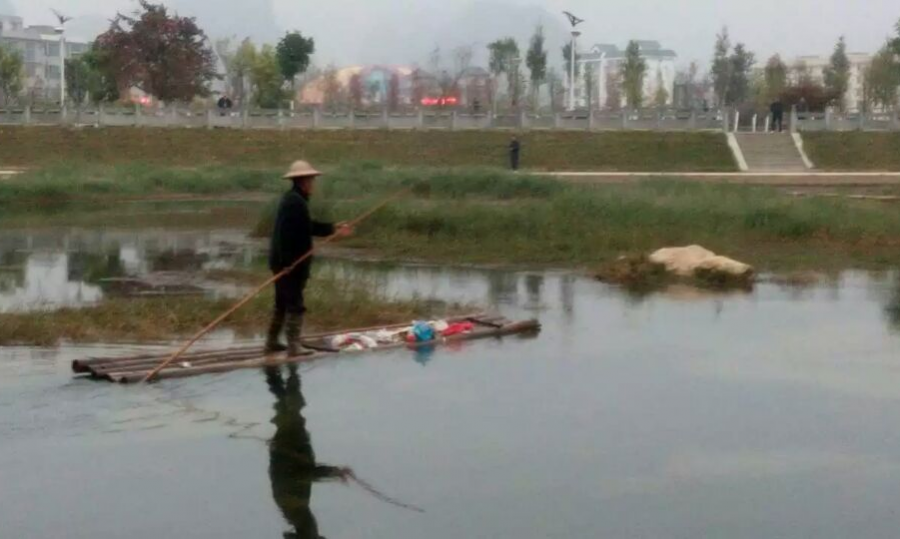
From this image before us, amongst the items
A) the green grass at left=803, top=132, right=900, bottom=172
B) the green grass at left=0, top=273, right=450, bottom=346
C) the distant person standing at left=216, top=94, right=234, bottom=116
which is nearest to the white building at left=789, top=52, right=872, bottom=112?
the green grass at left=803, top=132, right=900, bottom=172

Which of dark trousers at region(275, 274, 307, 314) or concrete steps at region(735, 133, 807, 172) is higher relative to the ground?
concrete steps at region(735, 133, 807, 172)

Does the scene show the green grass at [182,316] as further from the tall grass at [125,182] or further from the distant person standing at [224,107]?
the distant person standing at [224,107]

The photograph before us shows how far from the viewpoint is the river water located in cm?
647

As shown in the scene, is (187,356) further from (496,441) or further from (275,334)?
(496,441)

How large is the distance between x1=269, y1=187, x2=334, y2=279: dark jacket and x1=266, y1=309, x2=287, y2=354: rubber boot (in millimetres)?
348

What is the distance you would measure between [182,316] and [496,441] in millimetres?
5318

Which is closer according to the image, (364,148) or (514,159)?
(514,159)

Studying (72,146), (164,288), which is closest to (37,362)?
(164,288)

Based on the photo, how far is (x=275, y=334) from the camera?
10398 millimetres

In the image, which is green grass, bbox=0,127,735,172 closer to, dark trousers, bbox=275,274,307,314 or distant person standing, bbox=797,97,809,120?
distant person standing, bbox=797,97,809,120

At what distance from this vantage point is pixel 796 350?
11.3 metres

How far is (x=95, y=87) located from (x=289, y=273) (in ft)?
201

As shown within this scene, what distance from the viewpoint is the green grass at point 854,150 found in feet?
144

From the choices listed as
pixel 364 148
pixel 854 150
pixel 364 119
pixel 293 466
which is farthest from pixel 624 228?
pixel 364 119
